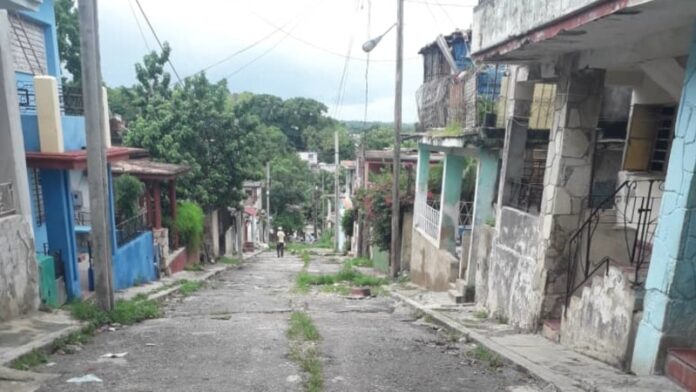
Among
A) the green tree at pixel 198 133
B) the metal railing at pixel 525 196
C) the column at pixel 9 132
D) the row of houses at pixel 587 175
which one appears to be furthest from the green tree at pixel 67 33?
the metal railing at pixel 525 196

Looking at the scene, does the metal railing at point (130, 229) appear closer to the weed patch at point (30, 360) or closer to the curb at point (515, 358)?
the weed patch at point (30, 360)

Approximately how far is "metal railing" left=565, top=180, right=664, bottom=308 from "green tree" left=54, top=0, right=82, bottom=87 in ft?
64.1

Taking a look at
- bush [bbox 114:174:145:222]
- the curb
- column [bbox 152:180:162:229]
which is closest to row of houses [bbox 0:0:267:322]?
bush [bbox 114:174:145:222]

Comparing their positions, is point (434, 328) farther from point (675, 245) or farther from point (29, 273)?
point (29, 273)

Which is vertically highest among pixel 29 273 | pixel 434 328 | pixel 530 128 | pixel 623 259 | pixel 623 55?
pixel 623 55

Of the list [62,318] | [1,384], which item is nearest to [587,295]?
[1,384]

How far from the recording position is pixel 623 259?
8414mm

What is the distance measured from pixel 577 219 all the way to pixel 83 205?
1537 cm

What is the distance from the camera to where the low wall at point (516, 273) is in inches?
320

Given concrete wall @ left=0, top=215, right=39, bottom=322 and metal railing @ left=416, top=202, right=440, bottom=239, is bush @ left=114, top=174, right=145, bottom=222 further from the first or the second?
metal railing @ left=416, top=202, right=440, bottom=239

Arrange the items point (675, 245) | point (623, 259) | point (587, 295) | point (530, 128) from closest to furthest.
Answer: point (675, 245), point (587, 295), point (623, 259), point (530, 128)

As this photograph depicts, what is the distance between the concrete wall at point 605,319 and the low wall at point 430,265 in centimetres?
697

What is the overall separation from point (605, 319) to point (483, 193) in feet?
20.4

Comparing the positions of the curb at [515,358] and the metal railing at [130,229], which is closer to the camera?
the curb at [515,358]
